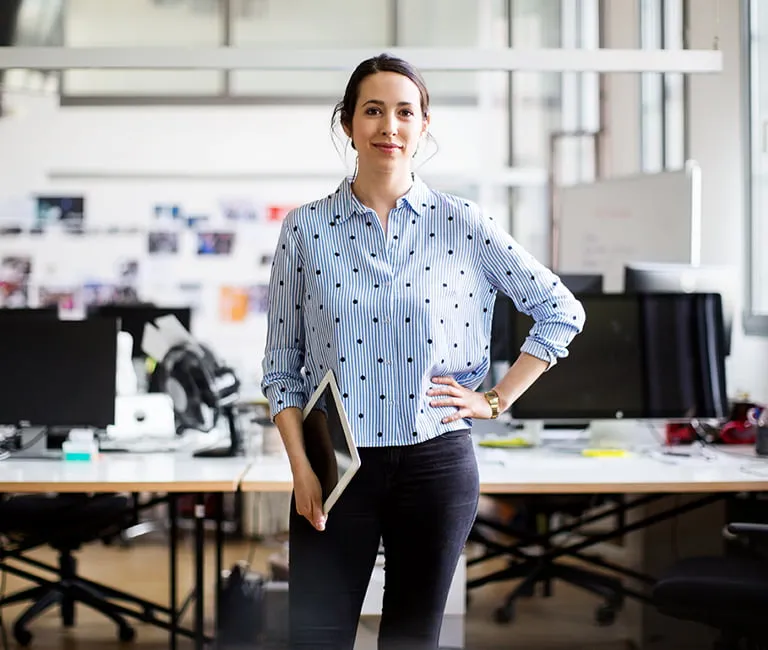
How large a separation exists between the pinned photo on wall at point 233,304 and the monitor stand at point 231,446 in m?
2.92

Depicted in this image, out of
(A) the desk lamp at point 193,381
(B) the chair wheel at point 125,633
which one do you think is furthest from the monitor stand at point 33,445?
(B) the chair wheel at point 125,633

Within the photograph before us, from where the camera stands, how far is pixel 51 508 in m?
3.62

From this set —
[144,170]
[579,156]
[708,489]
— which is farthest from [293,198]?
[708,489]

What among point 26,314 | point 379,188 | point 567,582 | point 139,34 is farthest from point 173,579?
point 139,34

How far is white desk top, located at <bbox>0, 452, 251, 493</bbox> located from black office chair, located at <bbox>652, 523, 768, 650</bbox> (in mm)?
1211

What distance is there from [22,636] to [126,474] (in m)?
1.14

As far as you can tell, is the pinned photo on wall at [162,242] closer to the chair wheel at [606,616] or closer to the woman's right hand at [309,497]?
the chair wheel at [606,616]

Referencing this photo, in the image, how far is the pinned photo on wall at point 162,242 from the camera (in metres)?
6.15

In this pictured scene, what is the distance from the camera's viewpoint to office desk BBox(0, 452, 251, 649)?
281cm

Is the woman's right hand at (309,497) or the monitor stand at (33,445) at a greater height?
the woman's right hand at (309,497)

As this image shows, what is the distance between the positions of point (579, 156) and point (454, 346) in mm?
5279

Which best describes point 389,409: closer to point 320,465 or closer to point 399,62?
point 320,465

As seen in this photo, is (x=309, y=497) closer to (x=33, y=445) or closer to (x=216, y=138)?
(x=33, y=445)

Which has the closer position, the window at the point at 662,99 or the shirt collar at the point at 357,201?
the shirt collar at the point at 357,201
